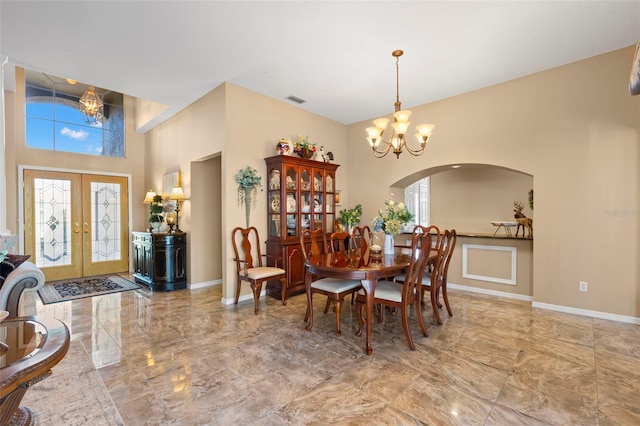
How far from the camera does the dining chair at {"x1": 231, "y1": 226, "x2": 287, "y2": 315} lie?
3848 millimetres

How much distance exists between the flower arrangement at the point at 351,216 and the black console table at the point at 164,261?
9.16 feet

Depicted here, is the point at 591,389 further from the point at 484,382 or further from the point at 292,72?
the point at 292,72

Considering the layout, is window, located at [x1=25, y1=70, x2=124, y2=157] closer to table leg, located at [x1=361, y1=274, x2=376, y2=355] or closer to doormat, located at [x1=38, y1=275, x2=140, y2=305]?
doormat, located at [x1=38, y1=275, x2=140, y2=305]

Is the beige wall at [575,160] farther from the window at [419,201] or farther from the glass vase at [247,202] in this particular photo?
the glass vase at [247,202]

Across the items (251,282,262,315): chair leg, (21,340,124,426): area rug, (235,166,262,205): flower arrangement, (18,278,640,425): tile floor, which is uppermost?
(235,166,262,205): flower arrangement

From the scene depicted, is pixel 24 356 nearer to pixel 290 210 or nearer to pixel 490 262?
pixel 290 210

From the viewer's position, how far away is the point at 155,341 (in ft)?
9.56

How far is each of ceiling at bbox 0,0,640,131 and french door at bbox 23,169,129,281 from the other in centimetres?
202

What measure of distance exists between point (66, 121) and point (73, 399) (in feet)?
19.1

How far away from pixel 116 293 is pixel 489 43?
6098mm

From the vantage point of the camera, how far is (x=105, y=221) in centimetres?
613

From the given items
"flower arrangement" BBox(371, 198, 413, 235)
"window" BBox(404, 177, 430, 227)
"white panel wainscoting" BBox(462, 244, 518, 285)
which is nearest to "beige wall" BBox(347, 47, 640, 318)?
"white panel wainscoting" BBox(462, 244, 518, 285)

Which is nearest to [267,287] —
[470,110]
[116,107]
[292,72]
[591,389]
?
[292,72]

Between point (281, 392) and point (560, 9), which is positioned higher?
point (560, 9)
